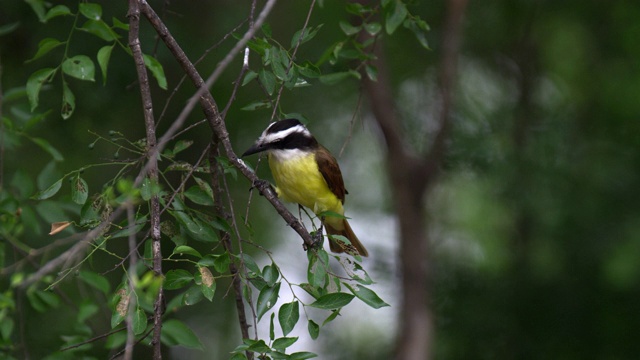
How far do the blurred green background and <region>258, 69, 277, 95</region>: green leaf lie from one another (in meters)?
3.05

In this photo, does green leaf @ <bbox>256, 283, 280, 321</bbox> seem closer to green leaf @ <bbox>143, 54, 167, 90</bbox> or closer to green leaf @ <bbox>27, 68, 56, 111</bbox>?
green leaf @ <bbox>143, 54, 167, 90</bbox>

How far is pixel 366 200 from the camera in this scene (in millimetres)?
7367

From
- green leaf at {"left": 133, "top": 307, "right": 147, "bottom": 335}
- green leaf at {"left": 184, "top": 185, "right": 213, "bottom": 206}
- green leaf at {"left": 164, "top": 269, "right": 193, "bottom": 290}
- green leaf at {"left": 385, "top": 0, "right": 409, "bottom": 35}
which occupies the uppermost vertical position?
green leaf at {"left": 385, "top": 0, "right": 409, "bottom": 35}

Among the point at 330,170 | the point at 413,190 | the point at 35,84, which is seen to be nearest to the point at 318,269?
the point at 35,84

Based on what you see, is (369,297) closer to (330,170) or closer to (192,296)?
(192,296)

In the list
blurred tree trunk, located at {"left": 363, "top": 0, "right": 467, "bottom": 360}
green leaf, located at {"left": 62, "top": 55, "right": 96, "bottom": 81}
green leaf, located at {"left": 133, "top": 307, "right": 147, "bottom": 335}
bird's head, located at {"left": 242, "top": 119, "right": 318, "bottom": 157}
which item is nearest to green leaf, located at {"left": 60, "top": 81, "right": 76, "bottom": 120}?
green leaf, located at {"left": 62, "top": 55, "right": 96, "bottom": 81}

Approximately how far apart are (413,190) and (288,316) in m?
Answer: 3.34

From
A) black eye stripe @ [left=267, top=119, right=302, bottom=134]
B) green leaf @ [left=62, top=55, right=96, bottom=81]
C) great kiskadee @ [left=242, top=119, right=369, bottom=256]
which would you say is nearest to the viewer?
green leaf @ [left=62, top=55, right=96, bottom=81]

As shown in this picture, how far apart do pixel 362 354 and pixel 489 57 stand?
8.20 feet

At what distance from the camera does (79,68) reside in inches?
113

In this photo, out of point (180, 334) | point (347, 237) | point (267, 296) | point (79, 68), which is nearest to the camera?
point (267, 296)

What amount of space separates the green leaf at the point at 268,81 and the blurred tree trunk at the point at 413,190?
110 inches

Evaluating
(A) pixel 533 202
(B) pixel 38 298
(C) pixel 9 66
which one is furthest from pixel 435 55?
(B) pixel 38 298

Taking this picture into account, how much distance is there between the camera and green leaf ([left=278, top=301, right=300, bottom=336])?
258cm
